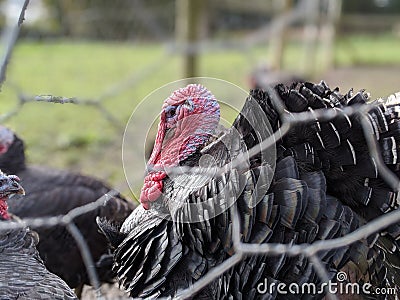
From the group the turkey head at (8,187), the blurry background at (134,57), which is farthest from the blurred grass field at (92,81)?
the turkey head at (8,187)

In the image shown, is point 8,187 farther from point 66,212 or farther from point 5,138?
point 5,138

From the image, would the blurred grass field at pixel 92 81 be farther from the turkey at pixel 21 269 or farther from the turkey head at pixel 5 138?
the turkey at pixel 21 269

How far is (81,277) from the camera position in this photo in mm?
2002

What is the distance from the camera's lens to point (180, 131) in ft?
4.86

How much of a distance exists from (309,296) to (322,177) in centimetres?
27

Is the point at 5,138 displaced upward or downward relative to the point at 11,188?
downward

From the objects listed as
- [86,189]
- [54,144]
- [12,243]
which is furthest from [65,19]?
[12,243]

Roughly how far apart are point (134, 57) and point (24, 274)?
7.36m

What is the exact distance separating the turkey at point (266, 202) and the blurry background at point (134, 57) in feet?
5.97

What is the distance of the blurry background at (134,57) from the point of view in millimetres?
3975

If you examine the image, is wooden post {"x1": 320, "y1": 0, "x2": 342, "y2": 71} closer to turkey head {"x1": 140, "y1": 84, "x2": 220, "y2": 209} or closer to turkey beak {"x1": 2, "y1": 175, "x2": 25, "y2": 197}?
turkey head {"x1": 140, "y1": 84, "x2": 220, "y2": 209}

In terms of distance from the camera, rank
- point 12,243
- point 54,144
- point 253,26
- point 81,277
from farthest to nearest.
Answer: point 253,26 → point 54,144 → point 81,277 → point 12,243

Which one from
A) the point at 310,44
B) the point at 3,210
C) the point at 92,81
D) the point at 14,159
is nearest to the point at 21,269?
the point at 3,210

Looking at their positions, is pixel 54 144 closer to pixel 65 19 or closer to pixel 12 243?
pixel 12 243
